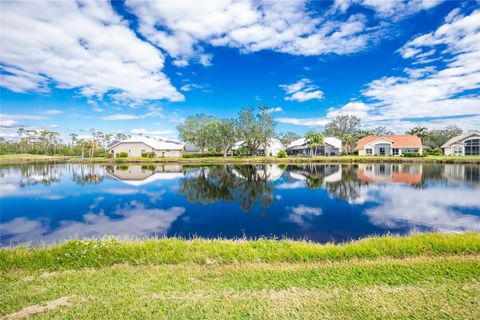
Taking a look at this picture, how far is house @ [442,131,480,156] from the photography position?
58.3 metres

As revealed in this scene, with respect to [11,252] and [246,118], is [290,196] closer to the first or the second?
[11,252]

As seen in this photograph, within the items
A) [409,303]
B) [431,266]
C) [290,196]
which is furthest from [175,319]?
[290,196]

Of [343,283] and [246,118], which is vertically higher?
[246,118]

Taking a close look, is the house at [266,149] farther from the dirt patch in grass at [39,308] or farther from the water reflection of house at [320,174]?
the dirt patch in grass at [39,308]

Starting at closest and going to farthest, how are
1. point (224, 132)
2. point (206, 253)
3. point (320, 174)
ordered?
1. point (206, 253)
2. point (320, 174)
3. point (224, 132)

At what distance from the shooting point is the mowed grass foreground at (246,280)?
14.5ft

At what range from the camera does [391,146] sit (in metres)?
63.2

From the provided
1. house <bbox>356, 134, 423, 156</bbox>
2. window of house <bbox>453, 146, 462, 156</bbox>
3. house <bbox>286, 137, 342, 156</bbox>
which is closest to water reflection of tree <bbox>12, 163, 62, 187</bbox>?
house <bbox>286, 137, 342, 156</bbox>

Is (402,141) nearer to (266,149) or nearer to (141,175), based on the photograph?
(266,149)

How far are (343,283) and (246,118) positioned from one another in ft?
191

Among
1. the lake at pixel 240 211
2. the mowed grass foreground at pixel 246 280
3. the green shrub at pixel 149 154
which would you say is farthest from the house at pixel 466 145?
the green shrub at pixel 149 154

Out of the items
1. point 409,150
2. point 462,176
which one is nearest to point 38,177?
point 462,176

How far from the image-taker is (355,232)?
425 inches

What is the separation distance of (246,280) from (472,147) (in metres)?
76.0
